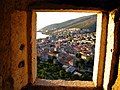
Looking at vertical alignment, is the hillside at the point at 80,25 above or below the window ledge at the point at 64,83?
above

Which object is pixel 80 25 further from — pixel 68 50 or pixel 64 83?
pixel 64 83

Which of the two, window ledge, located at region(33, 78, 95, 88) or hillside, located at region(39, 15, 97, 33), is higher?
hillside, located at region(39, 15, 97, 33)

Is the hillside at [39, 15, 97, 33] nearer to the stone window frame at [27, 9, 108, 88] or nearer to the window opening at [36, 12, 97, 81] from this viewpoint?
the window opening at [36, 12, 97, 81]

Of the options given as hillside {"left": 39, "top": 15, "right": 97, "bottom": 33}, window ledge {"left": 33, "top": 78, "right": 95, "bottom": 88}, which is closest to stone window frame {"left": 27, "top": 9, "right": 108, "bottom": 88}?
window ledge {"left": 33, "top": 78, "right": 95, "bottom": 88}

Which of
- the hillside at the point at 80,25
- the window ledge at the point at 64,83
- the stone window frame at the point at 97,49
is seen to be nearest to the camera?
the stone window frame at the point at 97,49

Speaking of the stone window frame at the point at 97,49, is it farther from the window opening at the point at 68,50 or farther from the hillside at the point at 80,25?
the hillside at the point at 80,25

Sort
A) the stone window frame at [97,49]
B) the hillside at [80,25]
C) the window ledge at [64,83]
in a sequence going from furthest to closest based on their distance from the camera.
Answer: the hillside at [80,25] → the window ledge at [64,83] → the stone window frame at [97,49]

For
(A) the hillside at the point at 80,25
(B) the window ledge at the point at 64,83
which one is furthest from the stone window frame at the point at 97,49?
(A) the hillside at the point at 80,25

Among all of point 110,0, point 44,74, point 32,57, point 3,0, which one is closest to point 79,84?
point 32,57

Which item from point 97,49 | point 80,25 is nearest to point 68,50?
point 80,25

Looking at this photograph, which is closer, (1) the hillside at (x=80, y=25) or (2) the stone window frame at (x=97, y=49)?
(2) the stone window frame at (x=97, y=49)

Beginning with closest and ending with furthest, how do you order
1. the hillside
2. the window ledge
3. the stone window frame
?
1. the stone window frame
2. the window ledge
3. the hillside
